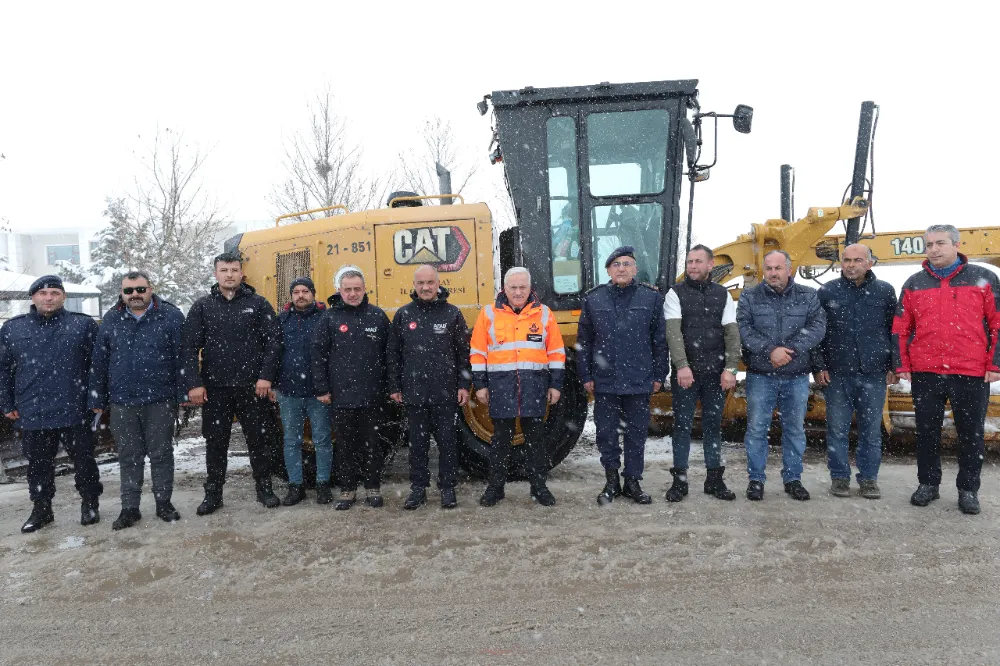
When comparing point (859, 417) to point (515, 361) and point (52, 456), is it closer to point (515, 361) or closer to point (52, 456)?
point (515, 361)

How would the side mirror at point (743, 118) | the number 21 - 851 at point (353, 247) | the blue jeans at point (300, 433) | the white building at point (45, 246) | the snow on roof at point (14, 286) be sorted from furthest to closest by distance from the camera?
the white building at point (45, 246), the snow on roof at point (14, 286), the number 21 - 851 at point (353, 247), the side mirror at point (743, 118), the blue jeans at point (300, 433)

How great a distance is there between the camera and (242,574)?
3402mm

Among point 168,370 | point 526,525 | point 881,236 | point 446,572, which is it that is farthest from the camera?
point 881,236

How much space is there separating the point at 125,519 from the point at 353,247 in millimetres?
→ 2522

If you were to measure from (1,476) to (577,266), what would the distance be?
5.49 m

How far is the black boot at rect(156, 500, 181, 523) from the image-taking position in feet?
14.1

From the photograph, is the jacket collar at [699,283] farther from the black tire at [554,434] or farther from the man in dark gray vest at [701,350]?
the black tire at [554,434]

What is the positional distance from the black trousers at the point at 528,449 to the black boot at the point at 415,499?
0.42m

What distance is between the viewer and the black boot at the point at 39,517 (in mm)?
4203

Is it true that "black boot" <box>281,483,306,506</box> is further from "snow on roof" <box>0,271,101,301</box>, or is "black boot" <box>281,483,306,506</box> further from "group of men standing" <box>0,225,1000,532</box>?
"snow on roof" <box>0,271,101,301</box>

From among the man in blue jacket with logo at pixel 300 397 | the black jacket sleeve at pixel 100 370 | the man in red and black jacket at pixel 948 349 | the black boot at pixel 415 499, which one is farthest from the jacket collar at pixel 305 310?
the man in red and black jacket at pixel 948 349

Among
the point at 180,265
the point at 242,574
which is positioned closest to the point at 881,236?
the point at 242,574

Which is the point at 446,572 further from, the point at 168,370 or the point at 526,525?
the point at 168,370

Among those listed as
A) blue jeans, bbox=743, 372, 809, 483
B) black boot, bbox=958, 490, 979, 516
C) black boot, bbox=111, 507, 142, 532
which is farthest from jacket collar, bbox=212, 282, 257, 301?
black boot, bbox=958, 490, 979, 516
